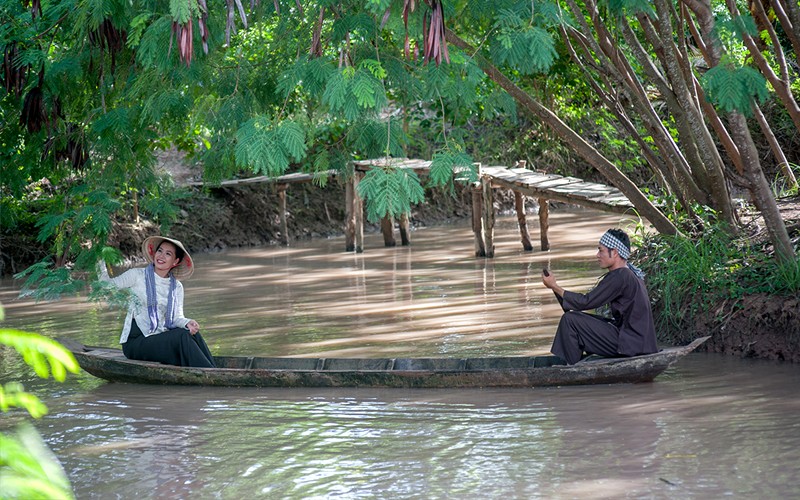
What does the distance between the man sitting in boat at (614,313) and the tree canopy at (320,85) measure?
1.20 m

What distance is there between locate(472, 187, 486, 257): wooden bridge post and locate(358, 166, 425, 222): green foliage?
9.92 meters

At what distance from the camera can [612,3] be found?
677 cm

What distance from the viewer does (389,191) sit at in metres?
6.27

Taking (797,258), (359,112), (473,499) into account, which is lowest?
(473,499)

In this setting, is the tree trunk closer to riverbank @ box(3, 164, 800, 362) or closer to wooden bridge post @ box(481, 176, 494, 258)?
riverbank @ box(3, 164, 800, 362)

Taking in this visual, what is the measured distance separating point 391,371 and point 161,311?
1947 mm

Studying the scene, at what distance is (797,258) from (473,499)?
14.3 feet

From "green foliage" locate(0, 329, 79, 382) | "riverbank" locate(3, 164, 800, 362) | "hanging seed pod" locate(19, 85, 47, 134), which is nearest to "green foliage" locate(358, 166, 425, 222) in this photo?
"hanging seed pod" locate(19, 85, 47, 134)

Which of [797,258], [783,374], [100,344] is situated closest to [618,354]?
[783,374]

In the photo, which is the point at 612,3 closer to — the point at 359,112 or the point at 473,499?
the point at 359,112

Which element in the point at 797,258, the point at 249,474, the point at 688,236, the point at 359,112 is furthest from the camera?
the point at 688,236

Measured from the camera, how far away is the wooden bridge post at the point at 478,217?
53.5ft

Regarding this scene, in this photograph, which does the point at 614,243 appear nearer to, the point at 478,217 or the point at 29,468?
the point at 29,468

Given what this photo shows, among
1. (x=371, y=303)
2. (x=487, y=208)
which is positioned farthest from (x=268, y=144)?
(x=487, y=208)
